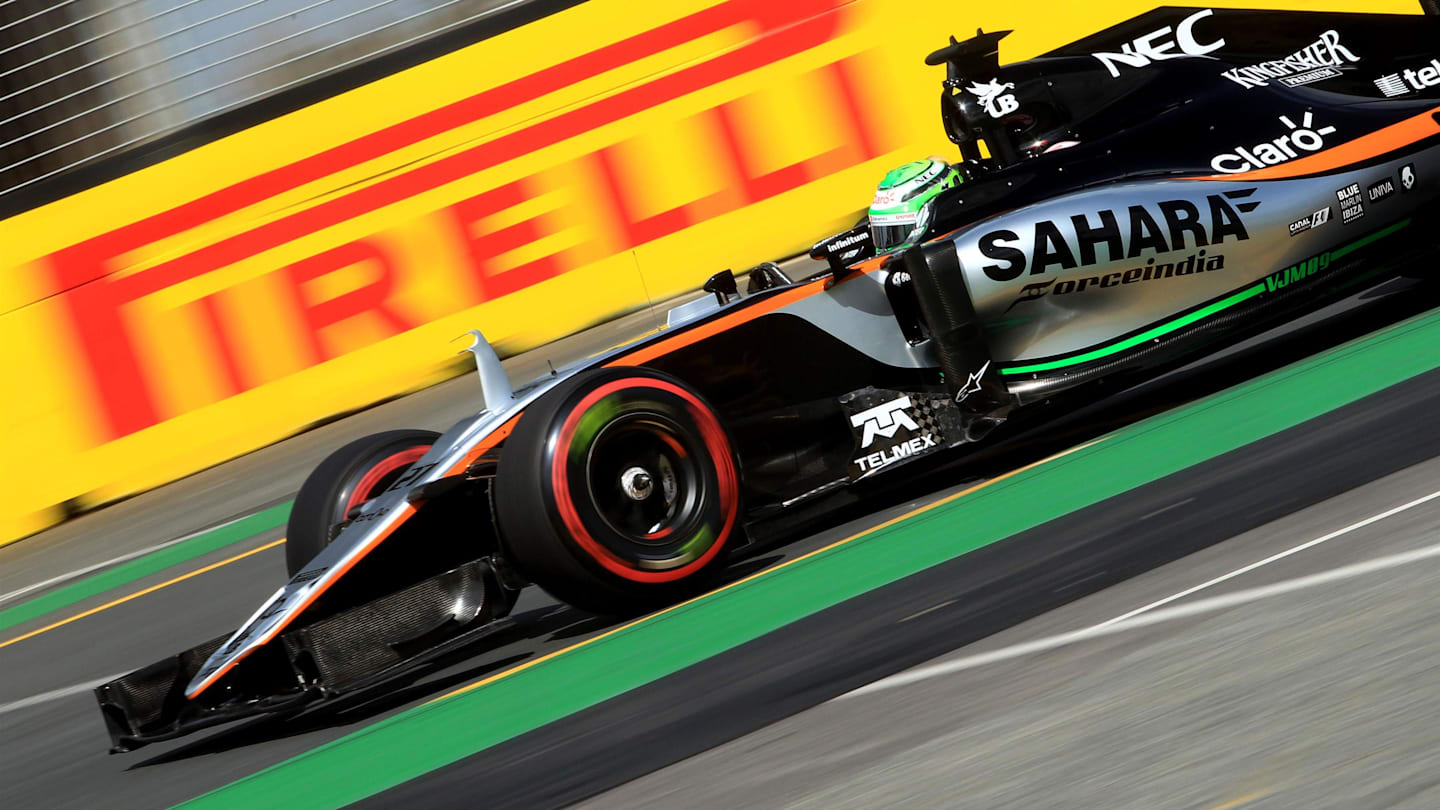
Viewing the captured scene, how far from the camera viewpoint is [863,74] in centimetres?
993

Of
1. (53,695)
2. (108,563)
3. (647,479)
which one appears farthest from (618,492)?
(108,563)

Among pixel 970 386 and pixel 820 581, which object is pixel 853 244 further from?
pixel 820 581

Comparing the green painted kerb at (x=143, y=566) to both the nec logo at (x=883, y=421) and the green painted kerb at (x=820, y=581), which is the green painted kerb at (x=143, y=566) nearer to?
the green painted kerb at (x=820, y=581)

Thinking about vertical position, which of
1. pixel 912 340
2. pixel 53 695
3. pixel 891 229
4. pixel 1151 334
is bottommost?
pixel 1151 334

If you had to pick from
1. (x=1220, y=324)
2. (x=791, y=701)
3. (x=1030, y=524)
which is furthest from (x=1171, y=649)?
(x=1220, y=324)

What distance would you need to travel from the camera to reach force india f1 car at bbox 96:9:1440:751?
4.85 metres

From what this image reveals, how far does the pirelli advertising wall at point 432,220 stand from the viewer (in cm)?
916

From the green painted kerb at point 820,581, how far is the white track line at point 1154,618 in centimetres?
77

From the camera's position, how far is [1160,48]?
261 inches

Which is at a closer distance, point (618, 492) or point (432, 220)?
point (618, 492)

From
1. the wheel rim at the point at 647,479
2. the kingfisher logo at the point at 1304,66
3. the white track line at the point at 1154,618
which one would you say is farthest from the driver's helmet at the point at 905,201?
the white track line at the point at 1154,618

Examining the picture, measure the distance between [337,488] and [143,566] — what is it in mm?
2961

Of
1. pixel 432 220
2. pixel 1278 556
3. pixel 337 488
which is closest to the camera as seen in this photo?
pixel 1278 556

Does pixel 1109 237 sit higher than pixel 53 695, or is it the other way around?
pixel 1109 237
